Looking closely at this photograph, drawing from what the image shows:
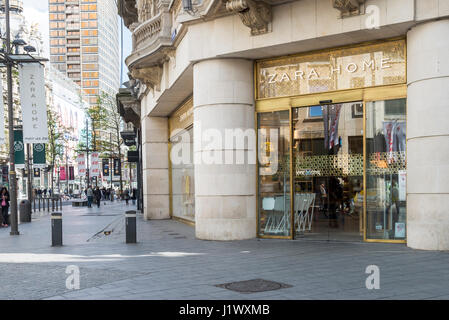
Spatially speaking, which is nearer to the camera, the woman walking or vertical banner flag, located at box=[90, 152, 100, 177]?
the woman walking

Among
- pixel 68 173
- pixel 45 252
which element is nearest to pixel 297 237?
pixel 45 252

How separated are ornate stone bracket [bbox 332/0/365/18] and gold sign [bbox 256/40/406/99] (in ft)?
3.61

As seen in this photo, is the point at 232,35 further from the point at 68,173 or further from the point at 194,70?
the point at 68,173

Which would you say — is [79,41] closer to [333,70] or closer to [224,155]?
[224,155]

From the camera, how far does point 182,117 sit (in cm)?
2027

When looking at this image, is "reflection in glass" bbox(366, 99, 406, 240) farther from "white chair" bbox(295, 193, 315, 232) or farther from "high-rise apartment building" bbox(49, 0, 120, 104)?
"high-rise apartment building" bbox(49, 0, 120, 104)

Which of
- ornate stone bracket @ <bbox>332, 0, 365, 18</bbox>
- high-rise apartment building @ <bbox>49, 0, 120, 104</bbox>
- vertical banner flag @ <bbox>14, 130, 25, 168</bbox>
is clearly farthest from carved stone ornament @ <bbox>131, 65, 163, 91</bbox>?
high-rise apartment building @ <bbox>49, 0, 120, 104</bbox>

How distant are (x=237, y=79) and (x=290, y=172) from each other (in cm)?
268

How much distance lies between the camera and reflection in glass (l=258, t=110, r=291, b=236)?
13.3 metres

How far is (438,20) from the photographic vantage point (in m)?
10.4

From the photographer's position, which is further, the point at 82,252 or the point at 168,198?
the point at 168,198

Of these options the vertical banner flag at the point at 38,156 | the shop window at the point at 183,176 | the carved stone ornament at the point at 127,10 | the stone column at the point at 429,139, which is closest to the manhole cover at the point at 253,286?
the stone column at the point at 429,139

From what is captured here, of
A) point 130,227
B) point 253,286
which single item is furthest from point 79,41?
point 253,286
